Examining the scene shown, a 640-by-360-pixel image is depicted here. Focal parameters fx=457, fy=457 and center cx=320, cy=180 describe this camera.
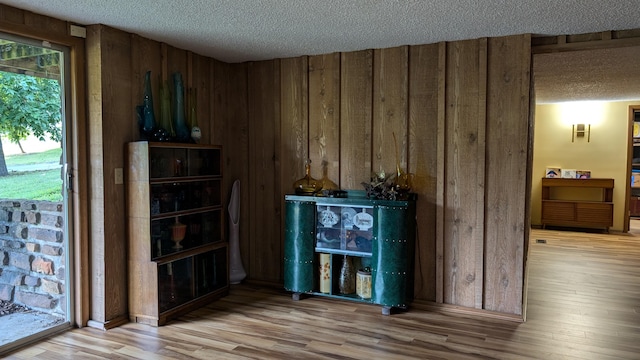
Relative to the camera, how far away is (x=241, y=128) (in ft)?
15.5

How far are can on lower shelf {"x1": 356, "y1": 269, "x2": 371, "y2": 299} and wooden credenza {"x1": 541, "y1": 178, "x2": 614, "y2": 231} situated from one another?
18.9 ft

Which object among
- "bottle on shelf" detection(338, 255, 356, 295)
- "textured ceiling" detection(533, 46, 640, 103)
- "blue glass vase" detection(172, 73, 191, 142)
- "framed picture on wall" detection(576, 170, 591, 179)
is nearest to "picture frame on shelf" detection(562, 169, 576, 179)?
"framed picture on wall" detection(576, 170, 591, 179)

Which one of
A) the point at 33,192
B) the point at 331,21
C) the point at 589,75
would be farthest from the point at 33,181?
the point at 589,75

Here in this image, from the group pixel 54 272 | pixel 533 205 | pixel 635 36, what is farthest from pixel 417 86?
pixel 533 205

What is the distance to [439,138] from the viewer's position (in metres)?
3.88

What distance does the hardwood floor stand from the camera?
10.1 ft

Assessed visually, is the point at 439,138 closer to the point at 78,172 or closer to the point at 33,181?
the point at 78,172

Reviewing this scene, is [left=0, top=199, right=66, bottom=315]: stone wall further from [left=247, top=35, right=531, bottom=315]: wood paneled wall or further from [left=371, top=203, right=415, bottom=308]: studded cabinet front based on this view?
[left=371, top=203, right=415, bottom=308]: studded cabinet front

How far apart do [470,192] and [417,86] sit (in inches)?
40.0

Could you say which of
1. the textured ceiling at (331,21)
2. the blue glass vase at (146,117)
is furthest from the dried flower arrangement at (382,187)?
the blue glass vase at (146,117)

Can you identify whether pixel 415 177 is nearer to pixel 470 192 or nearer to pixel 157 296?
pixel 470 192

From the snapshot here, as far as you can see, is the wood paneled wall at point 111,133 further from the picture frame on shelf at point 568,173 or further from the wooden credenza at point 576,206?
the picture frame on shelf at point 568,173

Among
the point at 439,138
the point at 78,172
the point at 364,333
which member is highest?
the point at 439,138

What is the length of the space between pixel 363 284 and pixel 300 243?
662mm
